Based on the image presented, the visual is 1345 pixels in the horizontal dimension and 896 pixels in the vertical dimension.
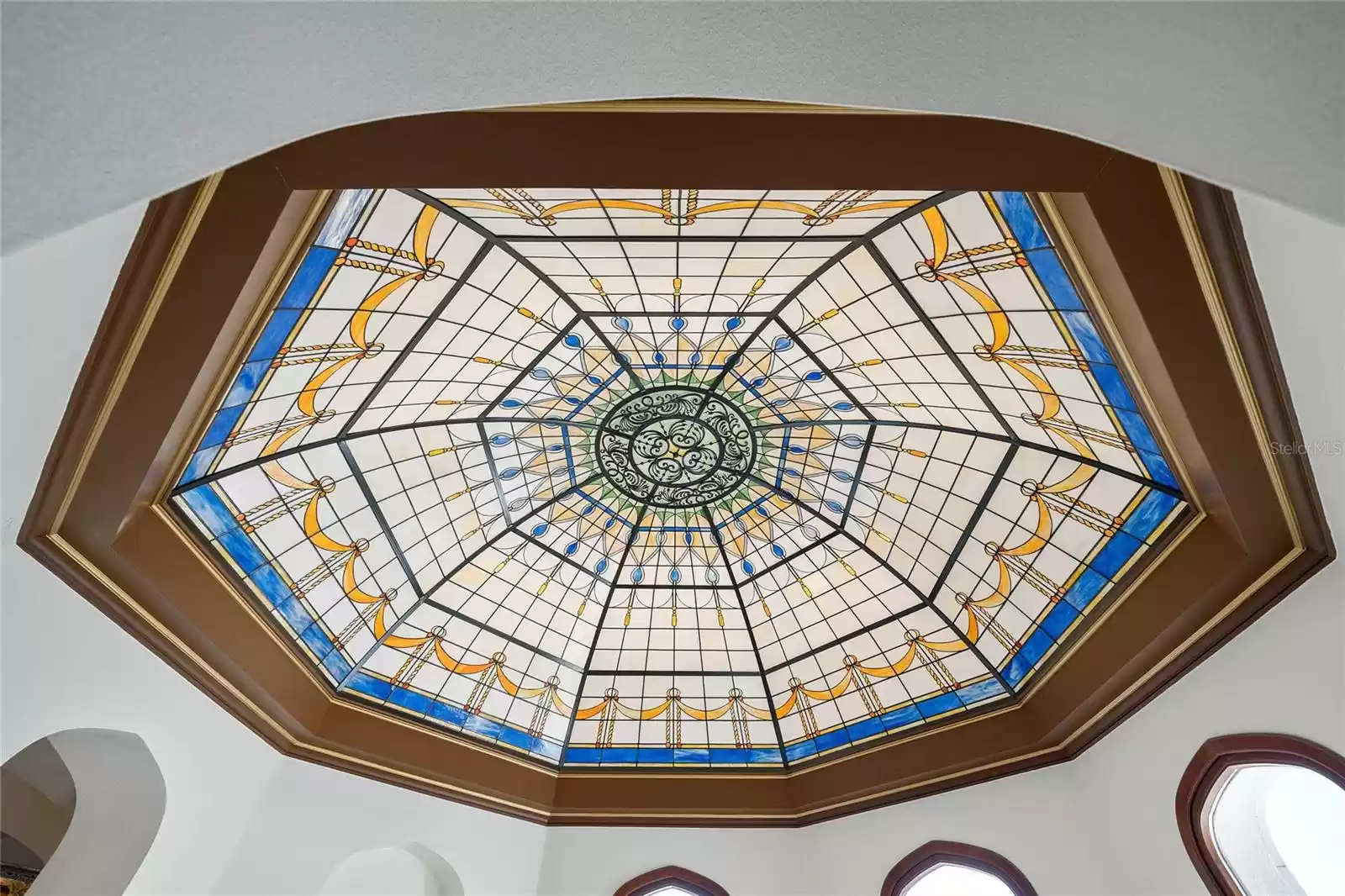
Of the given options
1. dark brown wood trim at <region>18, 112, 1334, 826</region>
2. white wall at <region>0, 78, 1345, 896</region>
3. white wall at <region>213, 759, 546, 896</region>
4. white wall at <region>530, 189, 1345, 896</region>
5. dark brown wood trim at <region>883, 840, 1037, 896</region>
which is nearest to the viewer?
dark brown wood trim at <region>18, 112, 1334, 826</region>

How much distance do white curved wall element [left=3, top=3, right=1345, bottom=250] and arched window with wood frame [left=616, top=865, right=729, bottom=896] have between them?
9010 mm

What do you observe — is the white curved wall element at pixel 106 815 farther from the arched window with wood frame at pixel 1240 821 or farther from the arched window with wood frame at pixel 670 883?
the arched window with wood frame at pixel 1240 821

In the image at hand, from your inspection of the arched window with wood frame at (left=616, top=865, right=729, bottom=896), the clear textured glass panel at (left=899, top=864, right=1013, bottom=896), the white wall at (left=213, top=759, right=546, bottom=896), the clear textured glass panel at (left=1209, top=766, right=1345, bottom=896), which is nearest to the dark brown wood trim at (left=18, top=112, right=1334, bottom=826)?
the white wall at (left=213, top=759, right=546, bottom=896)

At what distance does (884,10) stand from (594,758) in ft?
30.7

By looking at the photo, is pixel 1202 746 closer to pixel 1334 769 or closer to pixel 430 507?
pixel 1334 769

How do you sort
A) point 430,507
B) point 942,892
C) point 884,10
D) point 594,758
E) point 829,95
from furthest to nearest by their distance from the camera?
point 594,758
point 942,892
point 430,507
point 829,95
point 884,10

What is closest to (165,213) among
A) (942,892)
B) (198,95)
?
(198,95)

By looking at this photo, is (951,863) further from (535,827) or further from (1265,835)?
(535,827)

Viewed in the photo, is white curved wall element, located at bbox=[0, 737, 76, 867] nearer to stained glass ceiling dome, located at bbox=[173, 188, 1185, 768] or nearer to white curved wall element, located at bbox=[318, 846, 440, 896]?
white curved wall element, located at bbox=[318, 846, 440, 896]

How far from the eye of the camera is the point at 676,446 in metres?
7.96

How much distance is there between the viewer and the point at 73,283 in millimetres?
3652

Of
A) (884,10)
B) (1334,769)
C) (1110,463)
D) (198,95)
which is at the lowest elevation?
(198,95)

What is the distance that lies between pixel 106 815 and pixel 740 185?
23.0 ft

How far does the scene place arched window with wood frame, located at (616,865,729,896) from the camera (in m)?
8.80
